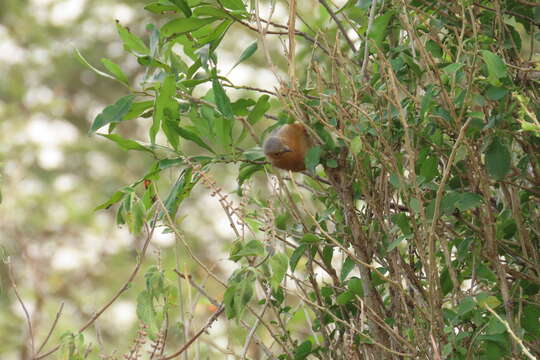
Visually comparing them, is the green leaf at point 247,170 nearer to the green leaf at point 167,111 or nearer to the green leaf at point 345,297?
the green leaf at point 167,111

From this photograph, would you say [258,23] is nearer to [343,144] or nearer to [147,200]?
[343,144]

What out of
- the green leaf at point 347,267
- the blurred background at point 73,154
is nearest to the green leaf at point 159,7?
the green leaf at point 347,267

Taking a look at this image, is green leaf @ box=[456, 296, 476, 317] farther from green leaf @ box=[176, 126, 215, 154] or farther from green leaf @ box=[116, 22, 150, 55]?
green leaf @ box=[116, 22, 150, 55]

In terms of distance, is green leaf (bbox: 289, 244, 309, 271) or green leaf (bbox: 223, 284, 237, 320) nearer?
green leaf (bbox: 223, 284, 237, 320)

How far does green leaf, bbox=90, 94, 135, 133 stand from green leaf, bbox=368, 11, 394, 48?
14.8 inches

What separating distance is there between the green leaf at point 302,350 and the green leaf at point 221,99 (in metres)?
0.36

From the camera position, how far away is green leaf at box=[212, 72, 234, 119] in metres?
1.11

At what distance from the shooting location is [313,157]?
1.06 m

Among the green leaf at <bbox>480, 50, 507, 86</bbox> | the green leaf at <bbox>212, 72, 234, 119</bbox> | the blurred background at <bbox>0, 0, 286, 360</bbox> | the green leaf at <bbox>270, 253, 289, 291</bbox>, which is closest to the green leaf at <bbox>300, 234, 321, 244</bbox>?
the green leaf at <bbox>270, 253, 289, 291</bbox>

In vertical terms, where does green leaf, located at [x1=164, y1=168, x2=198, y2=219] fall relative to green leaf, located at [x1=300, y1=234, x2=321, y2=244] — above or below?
above

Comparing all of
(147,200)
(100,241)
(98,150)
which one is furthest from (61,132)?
(147,200)

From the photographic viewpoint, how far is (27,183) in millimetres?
6102

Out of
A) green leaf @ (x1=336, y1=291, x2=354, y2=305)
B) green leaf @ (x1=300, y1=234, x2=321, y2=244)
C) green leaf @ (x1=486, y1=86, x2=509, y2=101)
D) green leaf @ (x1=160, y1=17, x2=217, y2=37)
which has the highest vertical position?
green leaf @ (x1=160, y1=17, x2=217, y2=37)

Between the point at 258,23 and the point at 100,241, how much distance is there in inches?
194
